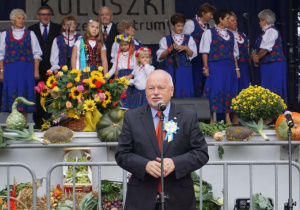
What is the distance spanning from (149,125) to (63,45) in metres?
6.69

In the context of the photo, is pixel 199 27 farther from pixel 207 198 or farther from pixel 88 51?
pixel 207 198

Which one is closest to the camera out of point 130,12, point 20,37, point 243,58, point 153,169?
point 153,169

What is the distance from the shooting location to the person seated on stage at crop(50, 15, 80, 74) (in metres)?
12.6

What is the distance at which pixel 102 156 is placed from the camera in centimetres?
954

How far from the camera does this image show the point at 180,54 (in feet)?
42.6

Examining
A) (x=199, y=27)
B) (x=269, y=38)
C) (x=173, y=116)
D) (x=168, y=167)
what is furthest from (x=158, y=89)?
(x=199, y=27)

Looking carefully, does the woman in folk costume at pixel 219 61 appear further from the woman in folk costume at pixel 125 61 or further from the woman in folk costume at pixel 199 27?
the woman in folk costume at pixel 125 61

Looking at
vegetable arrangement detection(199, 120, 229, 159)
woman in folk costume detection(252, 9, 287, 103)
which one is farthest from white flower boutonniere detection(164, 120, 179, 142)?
woman in folk costume detection(252, 9, 287, 103)

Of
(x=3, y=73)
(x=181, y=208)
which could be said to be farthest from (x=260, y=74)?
(x=181, y=208)

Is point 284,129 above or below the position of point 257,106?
below

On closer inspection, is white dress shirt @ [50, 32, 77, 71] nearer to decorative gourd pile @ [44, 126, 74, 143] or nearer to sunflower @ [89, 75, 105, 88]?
sunflower @ [89, 75, 105, 88]

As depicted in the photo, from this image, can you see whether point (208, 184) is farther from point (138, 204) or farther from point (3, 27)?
point (3, 27)

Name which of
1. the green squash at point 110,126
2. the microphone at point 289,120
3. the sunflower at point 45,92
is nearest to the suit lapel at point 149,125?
the microphone at point 289,120

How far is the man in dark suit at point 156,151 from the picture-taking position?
20.2 feet
